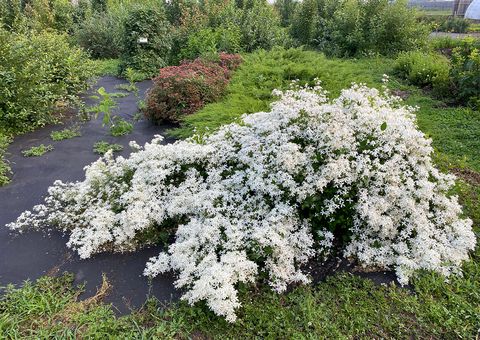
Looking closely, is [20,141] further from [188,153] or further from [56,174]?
[188,153]

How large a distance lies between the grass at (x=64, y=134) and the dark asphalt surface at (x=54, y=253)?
1.28 ft

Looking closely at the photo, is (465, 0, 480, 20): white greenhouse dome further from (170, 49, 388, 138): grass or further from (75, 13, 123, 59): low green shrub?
(75, 13, 123, 59): low green shrub

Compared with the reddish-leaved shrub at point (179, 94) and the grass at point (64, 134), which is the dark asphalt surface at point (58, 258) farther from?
the reddish-leaved shrub at point (179, 94)

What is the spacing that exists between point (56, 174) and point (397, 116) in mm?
4266

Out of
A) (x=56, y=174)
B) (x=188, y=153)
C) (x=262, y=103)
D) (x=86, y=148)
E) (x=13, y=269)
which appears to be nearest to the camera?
(x=13, y=269)

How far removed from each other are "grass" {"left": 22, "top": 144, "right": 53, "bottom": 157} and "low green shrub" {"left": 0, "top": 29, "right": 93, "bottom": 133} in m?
0.84

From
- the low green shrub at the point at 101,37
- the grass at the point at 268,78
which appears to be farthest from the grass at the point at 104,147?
the low green shrub at the point at 101,37

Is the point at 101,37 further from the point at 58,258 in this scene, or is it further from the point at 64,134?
the point at 58,258

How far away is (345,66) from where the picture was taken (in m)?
8.48

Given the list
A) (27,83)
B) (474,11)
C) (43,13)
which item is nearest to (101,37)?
(43,13)

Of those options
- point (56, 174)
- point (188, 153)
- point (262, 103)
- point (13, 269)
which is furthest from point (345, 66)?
point (13, 269)

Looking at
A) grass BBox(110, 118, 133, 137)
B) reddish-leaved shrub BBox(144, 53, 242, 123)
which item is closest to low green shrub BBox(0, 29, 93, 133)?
grass BBox(110, 118, 133, 137)

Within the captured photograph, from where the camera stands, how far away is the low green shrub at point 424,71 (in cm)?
714

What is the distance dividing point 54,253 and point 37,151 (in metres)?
2.59
